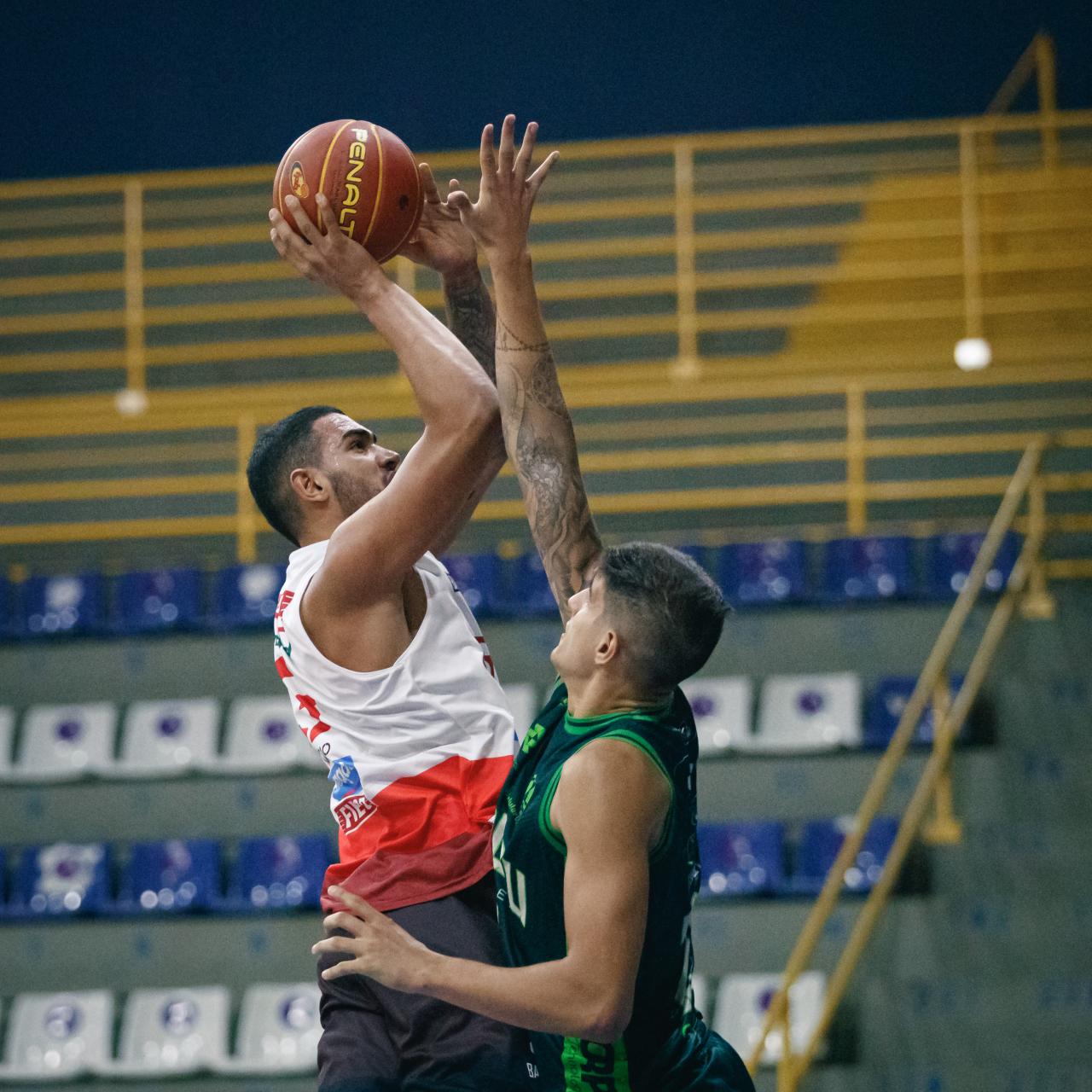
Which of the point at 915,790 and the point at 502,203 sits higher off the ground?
the point at 502,203

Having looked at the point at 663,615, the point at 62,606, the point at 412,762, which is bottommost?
the point at 412,762

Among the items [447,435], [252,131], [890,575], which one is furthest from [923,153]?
[447,435]

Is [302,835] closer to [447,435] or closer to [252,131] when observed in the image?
[447,435]

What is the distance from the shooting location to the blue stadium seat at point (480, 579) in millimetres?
7938

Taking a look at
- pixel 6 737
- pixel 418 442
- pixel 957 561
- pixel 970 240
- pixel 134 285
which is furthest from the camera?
pixel 134 285

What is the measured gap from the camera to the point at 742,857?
686cm

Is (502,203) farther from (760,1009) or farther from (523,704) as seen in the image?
(523,704)

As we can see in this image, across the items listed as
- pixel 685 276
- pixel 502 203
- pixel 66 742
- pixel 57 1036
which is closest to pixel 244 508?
pixel 66 742

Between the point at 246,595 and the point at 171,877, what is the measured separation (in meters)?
1.62

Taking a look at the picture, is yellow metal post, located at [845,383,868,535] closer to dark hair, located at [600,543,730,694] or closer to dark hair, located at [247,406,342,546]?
dark hair, located at [247,406,342,546]

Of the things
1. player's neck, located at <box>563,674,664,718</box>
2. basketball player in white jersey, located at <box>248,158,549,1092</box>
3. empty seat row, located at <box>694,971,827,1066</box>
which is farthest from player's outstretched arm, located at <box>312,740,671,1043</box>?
empty seat row, located at <box>694,971,827,1066</box>

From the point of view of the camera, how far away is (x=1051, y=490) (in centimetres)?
845

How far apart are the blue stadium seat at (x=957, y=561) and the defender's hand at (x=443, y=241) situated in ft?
16.1

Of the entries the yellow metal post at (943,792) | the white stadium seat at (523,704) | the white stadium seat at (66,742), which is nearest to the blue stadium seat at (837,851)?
the yellow metal post at (943,792)
